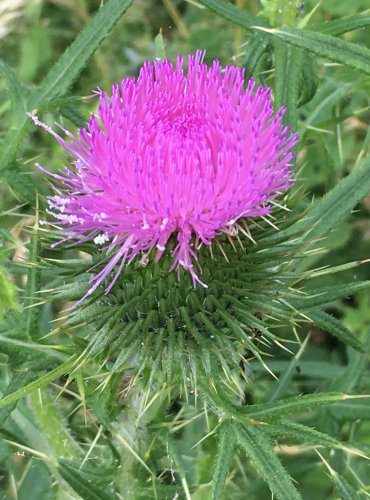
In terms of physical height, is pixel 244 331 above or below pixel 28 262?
below

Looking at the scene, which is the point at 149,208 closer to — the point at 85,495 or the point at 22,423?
the point at 85,495

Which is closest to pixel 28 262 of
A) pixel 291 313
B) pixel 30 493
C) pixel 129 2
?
pixel 291 313

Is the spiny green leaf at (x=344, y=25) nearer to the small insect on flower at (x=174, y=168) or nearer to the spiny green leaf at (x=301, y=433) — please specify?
the small insect on flower at (x=174, y=168)

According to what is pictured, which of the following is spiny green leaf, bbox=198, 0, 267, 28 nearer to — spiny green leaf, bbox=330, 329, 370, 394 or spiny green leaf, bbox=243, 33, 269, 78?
spiny green leaf, bbox=243, 33, 269, 78

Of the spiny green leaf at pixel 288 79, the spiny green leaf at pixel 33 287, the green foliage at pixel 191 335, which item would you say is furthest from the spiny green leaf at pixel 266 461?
the spiny green leaf at pixel 288 79

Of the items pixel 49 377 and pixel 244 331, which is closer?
pixel 49 377

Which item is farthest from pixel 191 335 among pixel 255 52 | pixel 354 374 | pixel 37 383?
pixel 255 52

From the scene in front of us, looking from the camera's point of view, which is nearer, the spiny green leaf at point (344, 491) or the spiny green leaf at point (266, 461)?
the spiny green leaf at point (266, 461)
